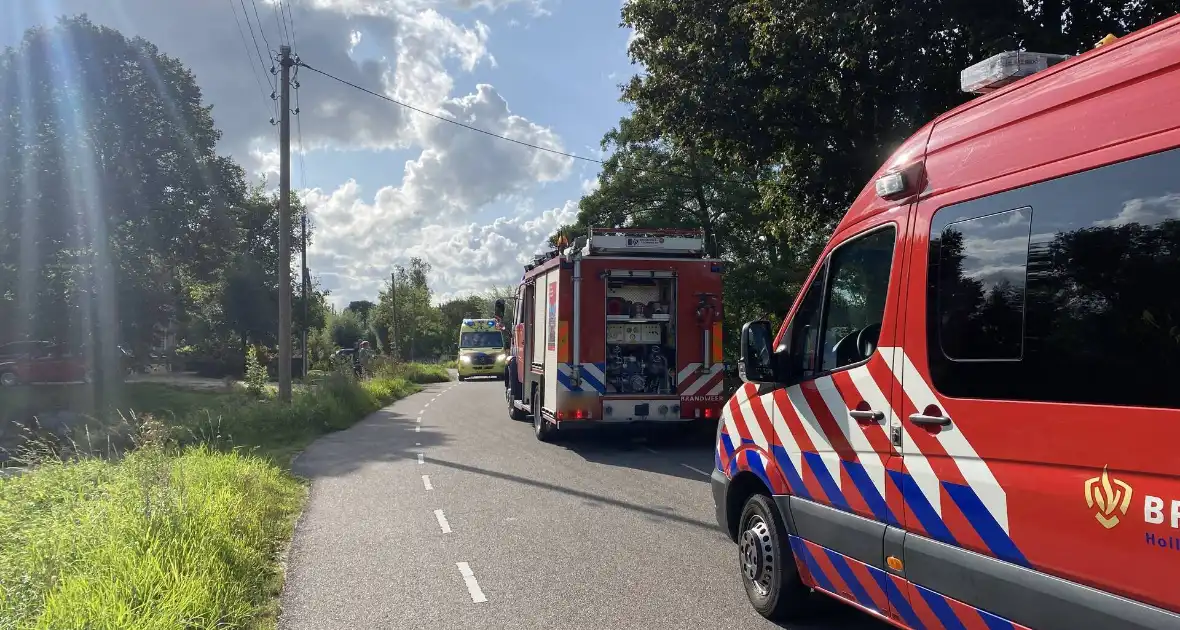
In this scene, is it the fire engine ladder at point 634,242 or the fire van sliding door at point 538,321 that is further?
the fire van sliding door at point 538,321

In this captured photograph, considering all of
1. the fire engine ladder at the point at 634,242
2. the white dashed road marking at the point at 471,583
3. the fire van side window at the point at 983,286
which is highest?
the fire engine ladder at the point at 634,242

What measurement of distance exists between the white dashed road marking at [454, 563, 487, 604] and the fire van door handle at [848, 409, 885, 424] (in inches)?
111

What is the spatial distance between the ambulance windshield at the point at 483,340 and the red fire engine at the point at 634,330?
25778mm

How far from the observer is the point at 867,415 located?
13.3 ft

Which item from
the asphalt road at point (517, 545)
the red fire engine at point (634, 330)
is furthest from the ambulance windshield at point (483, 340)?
the red fire engine at point (634, 330)

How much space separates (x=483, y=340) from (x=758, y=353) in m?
34.3

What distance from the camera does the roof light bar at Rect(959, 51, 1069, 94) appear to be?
3.75 m

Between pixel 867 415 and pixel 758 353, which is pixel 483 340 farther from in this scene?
pixel 867 415

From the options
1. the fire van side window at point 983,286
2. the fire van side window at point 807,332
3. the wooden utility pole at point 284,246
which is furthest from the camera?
the wooden utility pole at point 284,246

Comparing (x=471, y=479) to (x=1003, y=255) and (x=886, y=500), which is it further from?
(x=1003, y=255)

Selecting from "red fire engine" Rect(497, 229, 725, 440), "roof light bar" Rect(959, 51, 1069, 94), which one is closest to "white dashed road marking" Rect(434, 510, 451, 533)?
"red fire engine" Rect(497, 229, 725, 440)

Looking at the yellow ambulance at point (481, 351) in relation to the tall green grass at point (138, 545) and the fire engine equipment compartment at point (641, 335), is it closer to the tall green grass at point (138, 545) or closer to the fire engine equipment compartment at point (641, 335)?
the fire engine equipment compartment at point (641, 335)

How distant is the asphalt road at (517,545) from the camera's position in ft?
17.3

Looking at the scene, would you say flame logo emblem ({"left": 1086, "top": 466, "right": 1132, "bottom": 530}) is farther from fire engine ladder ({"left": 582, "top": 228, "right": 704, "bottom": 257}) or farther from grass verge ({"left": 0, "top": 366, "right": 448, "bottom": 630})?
fire engine ladder ({"left": 582, "top": 228, "right": 704, "bottom": 257})
